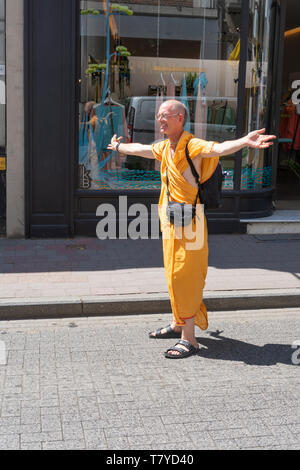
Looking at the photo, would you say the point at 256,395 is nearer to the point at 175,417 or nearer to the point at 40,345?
the point at 175,417

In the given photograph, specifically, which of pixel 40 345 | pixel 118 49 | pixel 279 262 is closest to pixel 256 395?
pixel 40 345

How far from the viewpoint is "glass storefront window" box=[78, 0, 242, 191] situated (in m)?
9.09

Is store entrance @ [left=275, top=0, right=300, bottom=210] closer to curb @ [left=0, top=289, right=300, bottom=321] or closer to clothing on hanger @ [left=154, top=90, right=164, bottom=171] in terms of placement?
clothing on hanger @ [left=154, top=90, right=164, bottom=171]

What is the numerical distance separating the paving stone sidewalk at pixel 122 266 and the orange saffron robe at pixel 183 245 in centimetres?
144

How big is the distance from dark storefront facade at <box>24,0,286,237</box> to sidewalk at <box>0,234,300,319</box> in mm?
713

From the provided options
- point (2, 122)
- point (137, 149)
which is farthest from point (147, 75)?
point (137, 149)

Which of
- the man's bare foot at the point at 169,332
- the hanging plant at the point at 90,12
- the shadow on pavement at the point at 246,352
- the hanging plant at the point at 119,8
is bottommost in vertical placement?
the shadow on pavement at the point at 246,352

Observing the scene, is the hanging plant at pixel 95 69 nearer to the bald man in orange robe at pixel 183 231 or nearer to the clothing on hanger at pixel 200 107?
the clothing on hanger at pixel 200 107

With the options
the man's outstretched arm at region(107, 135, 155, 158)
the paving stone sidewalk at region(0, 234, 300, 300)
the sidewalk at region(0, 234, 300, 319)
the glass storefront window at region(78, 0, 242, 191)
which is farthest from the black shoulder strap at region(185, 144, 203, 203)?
the glass storefront window at region(78, 0, 242, 191)

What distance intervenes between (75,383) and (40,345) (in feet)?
2.99

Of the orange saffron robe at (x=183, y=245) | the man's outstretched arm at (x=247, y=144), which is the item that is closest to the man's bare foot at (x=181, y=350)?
the orange saffron robe at (x=183, y=245)

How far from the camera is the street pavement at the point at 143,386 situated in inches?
147

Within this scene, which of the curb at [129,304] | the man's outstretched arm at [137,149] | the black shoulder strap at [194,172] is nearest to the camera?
the black shoulder strap at [194,172]

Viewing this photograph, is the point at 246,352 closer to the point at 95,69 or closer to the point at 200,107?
the point at 200,107
